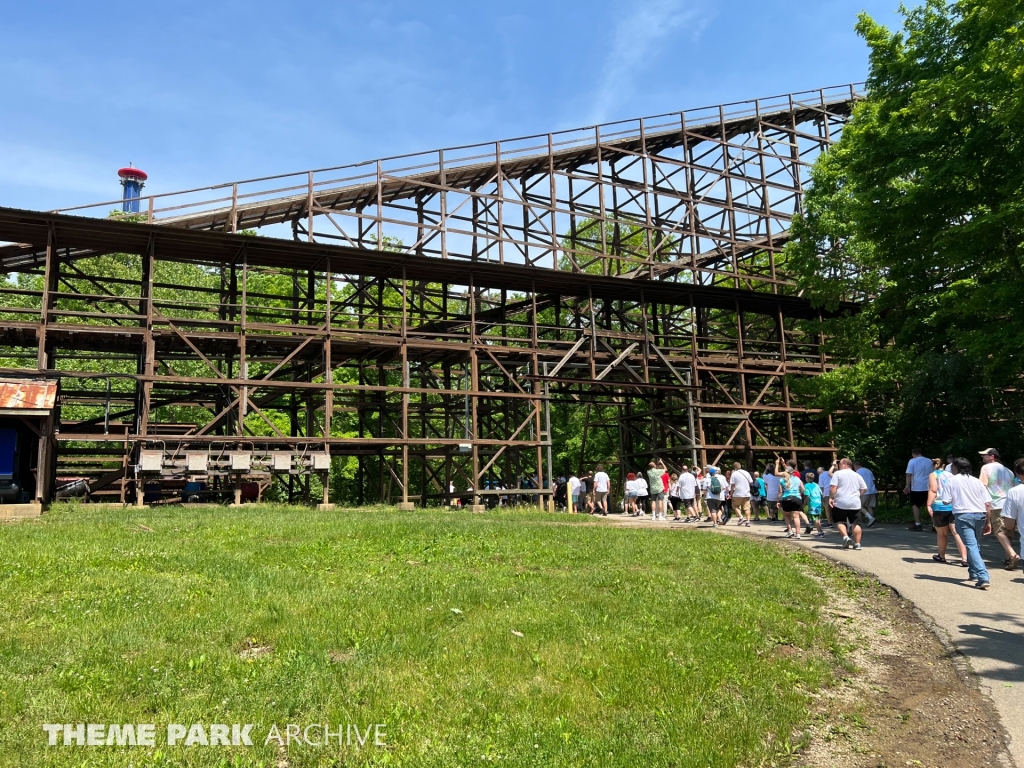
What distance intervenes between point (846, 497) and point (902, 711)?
779cm

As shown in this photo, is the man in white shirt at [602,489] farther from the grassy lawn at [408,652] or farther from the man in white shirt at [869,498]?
the grassy lawn at [408,652]

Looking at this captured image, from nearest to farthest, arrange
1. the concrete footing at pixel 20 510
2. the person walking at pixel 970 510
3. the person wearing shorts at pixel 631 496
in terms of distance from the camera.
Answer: the person walking at pixel 970 510 < the concrete footing at pixel 20 510 < the person wearing shorts at pixel 631 496

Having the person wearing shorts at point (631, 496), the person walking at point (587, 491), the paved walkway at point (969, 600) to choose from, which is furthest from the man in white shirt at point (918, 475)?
the person walking at point (587, 491)

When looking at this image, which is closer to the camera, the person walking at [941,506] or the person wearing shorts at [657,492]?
the person walking at [941,506]

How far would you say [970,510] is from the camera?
32.9ft

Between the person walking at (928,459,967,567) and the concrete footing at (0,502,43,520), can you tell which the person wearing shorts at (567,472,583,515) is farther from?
the concrete footing at (0,502,43,520)

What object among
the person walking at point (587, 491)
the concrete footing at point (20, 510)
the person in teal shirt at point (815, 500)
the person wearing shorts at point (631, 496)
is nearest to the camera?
the person in teal shirt at point (815, 500)

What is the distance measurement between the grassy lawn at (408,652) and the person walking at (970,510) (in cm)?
207

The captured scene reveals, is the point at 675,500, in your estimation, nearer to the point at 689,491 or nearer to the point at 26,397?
the point at 689,491

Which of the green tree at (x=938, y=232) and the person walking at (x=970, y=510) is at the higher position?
the green tree at (x=938, y=232)

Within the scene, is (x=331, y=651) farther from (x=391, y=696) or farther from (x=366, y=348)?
(x=366, y=348)

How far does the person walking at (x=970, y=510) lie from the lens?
978 centimetres

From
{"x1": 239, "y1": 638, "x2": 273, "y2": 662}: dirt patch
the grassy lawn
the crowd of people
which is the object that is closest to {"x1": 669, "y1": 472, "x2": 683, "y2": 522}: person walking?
the crowd of people

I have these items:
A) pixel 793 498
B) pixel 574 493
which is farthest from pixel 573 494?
pixel 793 498
